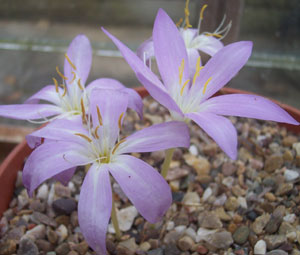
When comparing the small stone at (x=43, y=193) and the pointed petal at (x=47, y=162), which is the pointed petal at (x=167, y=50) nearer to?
the pointed petal at (x=47, y=162)

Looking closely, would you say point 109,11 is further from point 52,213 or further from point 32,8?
point 52,213

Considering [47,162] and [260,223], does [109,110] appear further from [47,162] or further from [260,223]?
[260,223]

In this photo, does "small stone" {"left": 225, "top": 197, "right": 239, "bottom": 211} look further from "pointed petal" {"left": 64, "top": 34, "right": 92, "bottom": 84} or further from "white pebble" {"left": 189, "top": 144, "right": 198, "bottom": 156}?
"pointed petal" {"left": 64, "top": 34, "right": 92, "bottom": 84}

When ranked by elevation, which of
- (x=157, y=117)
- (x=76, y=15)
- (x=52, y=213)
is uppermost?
(x=76, y=15)

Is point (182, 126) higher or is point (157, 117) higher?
point (182, 126)

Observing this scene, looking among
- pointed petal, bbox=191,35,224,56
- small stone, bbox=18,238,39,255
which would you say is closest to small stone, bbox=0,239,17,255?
small stone, bbox=18,238,39,255

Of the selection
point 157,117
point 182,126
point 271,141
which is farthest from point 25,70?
point 182,126

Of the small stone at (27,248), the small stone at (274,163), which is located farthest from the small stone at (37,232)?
the small stone at (274,163)
